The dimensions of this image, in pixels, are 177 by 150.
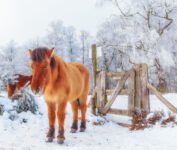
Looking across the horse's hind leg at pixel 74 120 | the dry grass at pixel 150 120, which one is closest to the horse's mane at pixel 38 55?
the horse's hind leg at pixel 74 120

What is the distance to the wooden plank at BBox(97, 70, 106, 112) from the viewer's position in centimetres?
706

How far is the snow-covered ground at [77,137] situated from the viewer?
140 inches

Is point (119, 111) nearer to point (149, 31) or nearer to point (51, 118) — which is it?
point (51, 118)

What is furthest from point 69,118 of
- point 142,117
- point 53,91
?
point 53,91

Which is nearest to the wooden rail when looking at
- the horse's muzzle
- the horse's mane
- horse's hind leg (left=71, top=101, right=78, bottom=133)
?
horse's hind leg (left=71, top=101, right=78, bottom=133)

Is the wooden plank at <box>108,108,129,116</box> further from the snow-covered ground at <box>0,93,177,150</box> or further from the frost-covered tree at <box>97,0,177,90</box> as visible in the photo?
the frost-covered tree at <box>97,0,177,90</box>

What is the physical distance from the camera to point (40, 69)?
3137 millimetres

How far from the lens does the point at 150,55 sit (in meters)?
13.1

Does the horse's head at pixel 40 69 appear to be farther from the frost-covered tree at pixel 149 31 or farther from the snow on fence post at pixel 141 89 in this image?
the frost-covered tree at pixel 149 31

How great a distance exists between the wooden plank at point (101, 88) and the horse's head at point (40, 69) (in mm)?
3967

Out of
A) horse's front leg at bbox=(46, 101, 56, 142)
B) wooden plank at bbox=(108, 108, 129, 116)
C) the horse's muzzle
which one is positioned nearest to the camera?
the horse's muzzle

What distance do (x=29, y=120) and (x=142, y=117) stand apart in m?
3.03

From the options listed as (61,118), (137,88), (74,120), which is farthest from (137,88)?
(61,118)

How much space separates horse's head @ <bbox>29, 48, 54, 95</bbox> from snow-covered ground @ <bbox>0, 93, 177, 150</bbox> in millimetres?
1146
